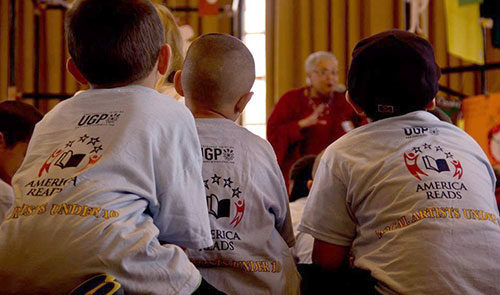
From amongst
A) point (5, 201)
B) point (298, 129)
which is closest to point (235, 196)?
point (5, 201)

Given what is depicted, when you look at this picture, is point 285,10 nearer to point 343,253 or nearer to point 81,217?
point 343,253

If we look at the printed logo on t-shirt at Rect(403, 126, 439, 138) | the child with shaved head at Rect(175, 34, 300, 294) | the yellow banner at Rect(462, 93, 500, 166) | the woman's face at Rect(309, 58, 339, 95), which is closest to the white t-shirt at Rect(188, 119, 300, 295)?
the child with shaved head at Rect(175, 34, 300, 294)

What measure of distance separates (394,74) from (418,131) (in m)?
0.12

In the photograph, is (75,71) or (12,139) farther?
(12,139)

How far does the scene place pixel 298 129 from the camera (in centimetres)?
351

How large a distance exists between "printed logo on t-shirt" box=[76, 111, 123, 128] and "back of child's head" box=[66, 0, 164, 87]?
0.08 meters

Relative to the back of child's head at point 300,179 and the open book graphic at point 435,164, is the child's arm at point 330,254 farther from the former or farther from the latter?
the back of child's head at point 300,179

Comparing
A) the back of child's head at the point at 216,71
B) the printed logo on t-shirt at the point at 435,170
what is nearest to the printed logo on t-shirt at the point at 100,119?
the back of child's head at the point at 216,71

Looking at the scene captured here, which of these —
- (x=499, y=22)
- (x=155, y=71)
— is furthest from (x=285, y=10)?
(x=155, y=71)

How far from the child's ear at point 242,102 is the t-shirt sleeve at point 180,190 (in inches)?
15.9

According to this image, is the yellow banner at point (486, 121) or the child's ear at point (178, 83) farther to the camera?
the yellow banner at point (486, 121)

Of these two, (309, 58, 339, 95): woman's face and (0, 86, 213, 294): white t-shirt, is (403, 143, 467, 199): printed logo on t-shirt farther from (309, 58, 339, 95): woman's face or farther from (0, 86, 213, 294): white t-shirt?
(309, 58, 339, 95): woman's face

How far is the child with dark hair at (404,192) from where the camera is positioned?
3.51 feet

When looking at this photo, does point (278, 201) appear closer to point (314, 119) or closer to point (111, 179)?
point (111, 179)
